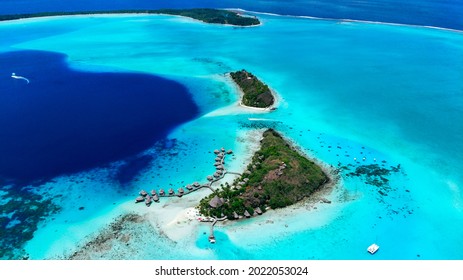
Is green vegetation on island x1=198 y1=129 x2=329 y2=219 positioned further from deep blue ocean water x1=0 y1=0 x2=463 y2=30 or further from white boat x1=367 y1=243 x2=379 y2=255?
deep blue ocean water x1=0 y1=0 x2=463 y2=30

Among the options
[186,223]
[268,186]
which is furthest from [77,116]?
[268,186]

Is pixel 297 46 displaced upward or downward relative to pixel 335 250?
upward

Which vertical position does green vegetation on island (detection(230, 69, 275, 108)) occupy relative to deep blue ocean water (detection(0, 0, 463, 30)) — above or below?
below

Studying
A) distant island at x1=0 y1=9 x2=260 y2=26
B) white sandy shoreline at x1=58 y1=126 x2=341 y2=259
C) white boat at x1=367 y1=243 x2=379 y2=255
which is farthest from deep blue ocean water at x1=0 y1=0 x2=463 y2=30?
white boat at x1=367 y1=243 x2=379 y2=255

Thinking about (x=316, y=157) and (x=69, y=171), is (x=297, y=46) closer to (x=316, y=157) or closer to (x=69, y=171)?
(x=316, y=157)

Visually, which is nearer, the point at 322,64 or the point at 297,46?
the point at 322,64

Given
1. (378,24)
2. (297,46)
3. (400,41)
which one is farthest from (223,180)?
(378,24)

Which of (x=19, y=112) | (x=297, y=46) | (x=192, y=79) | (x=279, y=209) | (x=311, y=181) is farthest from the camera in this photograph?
(x=297, y=46)
